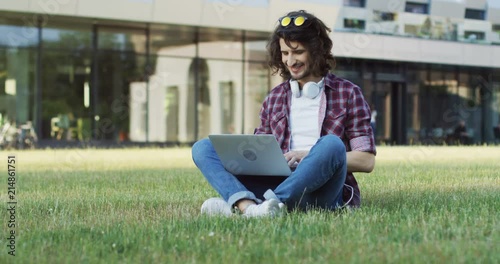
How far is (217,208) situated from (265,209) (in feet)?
1.59

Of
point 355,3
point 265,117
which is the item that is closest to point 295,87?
point 265,117

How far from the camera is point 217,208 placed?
5.30m

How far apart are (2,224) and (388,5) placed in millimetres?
27919

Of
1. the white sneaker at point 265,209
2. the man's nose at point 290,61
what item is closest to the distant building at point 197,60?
the man's nose at point 290,61

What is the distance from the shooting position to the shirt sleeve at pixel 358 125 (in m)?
5.41

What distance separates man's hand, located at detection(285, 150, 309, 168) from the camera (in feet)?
17.3

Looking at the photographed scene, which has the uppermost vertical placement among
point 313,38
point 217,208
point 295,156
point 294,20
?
point 294,20

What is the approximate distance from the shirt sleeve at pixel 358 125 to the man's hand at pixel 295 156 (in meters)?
0.36

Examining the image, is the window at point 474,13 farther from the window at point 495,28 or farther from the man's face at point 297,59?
the man's face at point 297,59

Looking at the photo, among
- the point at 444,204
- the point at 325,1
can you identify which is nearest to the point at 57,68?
the point at 325,1

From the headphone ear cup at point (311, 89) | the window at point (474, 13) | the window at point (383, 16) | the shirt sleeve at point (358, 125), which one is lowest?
the shirt sleeve at point (358, 125)

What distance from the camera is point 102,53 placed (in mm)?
26406

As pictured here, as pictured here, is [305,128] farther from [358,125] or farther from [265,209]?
[265,209]

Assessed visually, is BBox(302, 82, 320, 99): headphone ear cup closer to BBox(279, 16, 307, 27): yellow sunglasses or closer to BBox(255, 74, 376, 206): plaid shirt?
BBox(255, 74, 376, 206): plaid shirt
